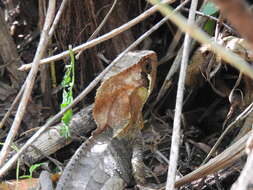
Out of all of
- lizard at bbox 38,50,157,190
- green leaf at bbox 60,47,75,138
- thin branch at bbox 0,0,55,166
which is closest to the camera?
thin branch at bbox 0,0,55,166

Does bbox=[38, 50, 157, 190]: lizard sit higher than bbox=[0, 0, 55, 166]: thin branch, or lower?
lower

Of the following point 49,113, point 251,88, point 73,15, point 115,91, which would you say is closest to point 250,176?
point 251,88

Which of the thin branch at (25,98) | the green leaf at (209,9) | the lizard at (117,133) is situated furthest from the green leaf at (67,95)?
the green leaf at (209,9)

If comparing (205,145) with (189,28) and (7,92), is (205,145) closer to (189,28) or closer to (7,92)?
(7,92)

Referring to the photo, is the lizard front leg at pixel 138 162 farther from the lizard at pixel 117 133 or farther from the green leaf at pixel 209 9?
the green leaf at pixel 209 9

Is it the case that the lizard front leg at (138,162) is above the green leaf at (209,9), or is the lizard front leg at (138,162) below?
below

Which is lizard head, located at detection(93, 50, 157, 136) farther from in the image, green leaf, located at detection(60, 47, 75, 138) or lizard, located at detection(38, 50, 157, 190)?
green leaf, located at detection(60, 47, 75, 138)

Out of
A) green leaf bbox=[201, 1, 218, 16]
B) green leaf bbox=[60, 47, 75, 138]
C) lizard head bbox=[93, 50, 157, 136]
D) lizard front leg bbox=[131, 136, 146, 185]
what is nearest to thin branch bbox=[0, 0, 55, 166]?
green leaf bbox=[60, 47, 75, 138]

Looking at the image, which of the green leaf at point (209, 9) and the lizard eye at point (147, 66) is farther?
the lizard eye at point (147, 66)

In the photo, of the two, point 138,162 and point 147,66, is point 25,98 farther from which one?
point 138,162
